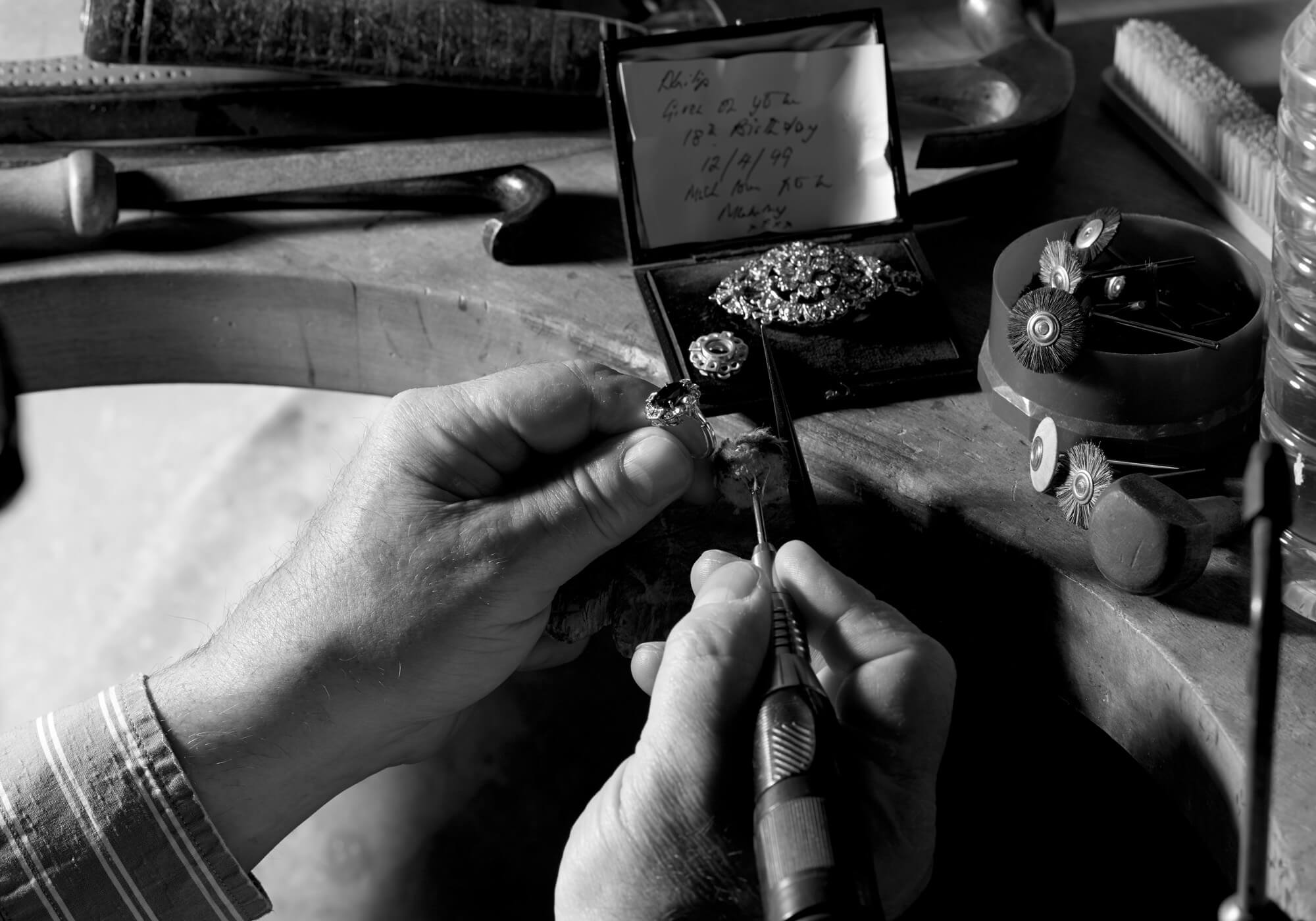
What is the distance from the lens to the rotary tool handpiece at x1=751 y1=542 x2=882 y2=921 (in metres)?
0.45

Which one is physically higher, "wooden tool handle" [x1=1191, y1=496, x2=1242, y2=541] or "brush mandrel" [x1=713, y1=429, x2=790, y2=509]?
"brush mandrel" [x1=713, y1=429, x2=790, y2=509]

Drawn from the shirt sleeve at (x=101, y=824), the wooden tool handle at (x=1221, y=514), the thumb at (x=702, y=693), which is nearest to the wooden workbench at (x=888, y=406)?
the wooden tool handle at (x=1221, y=514)

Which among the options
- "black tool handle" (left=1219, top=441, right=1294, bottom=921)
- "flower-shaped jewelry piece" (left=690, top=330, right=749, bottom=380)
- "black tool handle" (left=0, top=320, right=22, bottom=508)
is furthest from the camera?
A: "black tool handle" (left=0, top=320, right=22, bottom=508)

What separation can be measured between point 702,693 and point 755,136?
1.74 feet

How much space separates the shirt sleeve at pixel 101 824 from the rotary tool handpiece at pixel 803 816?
0.39 meters

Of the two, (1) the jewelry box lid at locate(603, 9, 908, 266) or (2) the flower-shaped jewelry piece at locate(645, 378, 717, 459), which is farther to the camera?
(1) the jewelry box lid at locate(603, 9, 908, 266)

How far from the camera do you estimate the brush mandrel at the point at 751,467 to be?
0.73 meters

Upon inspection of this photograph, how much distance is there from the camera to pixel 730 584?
585 millimetres

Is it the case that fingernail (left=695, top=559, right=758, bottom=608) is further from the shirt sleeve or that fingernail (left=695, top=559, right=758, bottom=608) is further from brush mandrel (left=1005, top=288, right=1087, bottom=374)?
the shirt sleeve

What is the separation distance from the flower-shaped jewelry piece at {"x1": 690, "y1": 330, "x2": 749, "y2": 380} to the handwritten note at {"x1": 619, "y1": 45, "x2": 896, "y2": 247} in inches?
5.3

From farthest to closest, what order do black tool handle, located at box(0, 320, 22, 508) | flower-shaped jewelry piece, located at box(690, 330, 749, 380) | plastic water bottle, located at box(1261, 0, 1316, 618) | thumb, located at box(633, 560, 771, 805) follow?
black tool handle, located at box(0, 320, 22, 508) → flower-shaped jewelry piece, located at box(690, 330, 749, 380) → plastic water bottle, located at box(1261, 0, 1316, 618) → thumb, located at box(633, 560, 771, 805)

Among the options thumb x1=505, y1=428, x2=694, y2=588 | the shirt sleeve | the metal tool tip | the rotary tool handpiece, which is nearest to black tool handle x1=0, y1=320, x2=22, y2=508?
the shirt sleeve

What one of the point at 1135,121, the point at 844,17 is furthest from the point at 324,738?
the point at 1135,121

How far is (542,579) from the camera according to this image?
2.27 feet
